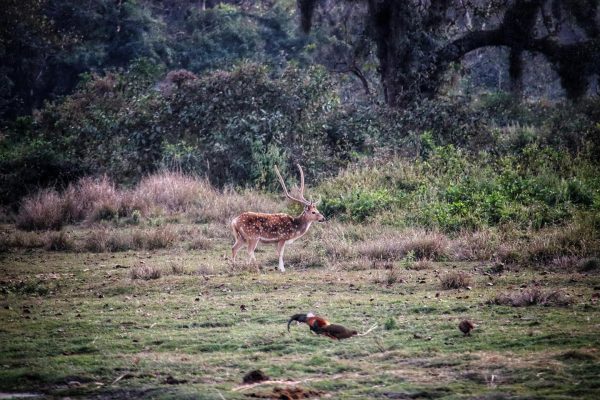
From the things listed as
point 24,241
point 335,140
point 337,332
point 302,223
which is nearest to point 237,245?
point 302,223

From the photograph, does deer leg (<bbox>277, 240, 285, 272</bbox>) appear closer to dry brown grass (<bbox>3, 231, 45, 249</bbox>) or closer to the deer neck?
the deer neck

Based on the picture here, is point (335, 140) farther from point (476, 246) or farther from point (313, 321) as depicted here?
point (313, 321)

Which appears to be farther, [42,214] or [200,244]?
[42,214]

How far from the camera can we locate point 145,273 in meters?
12.7

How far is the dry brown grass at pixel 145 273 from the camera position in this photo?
1267 centimetres

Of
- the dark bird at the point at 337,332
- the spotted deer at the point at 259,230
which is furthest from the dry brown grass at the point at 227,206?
the dark bird at the point at 337,332

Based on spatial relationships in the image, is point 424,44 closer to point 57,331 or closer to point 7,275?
point 7,275

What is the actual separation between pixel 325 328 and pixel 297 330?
1.75ft

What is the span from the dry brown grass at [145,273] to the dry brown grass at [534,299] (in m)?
5.43

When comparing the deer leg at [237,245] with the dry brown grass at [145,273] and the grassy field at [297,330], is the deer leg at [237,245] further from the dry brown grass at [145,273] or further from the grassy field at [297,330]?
the dry brown grass at [145,273]

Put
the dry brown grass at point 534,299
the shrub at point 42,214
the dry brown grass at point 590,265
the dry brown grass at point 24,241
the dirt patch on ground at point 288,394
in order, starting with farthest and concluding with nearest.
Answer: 1. the shrub at point 42,214
2. the dry brown grass at point 24,241
3. the dry brown grass at point 590,265
4. the dry brown grass at point 534,299
5. the dirt patch on ground at point 288,394

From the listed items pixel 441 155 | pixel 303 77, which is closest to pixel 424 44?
pixel 303 77

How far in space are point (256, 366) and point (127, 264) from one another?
22.6ft

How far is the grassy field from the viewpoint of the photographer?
7.22 m
